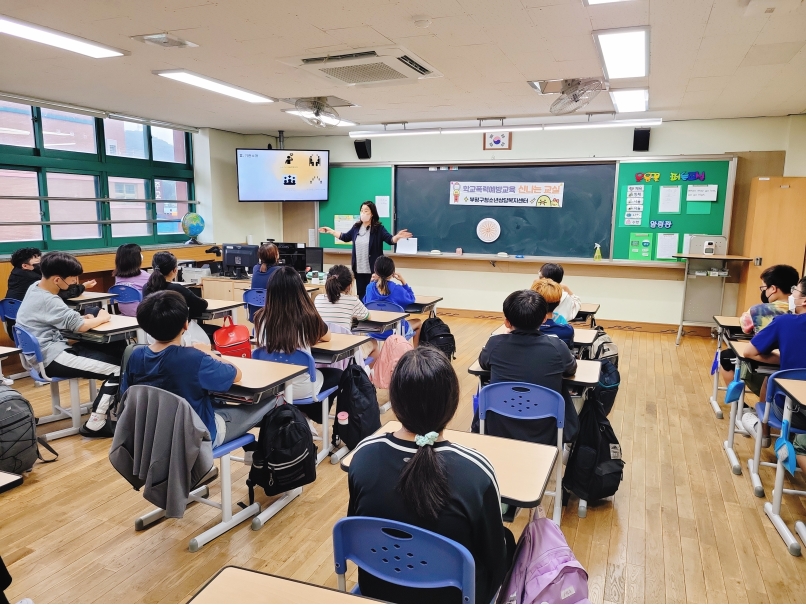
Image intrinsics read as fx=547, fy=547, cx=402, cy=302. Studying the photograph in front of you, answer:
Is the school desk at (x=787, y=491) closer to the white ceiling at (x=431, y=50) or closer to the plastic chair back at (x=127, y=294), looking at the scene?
the white ceiling at (x=431, y=50)

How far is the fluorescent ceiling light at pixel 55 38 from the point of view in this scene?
3.52 metres

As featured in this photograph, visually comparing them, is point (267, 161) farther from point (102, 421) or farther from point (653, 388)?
point (653, 388)

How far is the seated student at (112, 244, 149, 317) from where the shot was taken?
4.93 m

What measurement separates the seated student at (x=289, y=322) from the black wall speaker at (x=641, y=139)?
5.58 meters

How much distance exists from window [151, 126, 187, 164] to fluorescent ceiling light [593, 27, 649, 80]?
595 cm

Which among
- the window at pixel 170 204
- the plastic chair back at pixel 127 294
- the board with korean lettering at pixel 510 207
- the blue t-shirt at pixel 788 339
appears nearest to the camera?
the blue t-shirt at pixel 788 339

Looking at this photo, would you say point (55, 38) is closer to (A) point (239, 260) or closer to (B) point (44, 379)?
(B) point (44, 379)

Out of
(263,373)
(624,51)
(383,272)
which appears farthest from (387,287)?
(624,51)

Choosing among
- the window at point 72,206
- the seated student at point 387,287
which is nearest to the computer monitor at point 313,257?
the seated student at point 387,287

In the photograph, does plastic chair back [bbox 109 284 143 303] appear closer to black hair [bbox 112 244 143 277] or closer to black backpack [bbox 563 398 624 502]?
black hair [bbox 112 244 143 277]

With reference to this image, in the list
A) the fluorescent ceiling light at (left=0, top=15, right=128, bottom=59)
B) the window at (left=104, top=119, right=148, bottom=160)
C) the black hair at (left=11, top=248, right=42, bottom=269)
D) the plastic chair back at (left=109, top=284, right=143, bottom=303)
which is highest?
the fluorescent ceiling light at (left=0, top=15, right=128, bottom=59)

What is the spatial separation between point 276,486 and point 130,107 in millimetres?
5474

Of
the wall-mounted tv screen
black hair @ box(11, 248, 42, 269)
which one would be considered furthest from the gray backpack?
the wall-mounted tv screen

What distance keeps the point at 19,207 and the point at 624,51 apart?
6106mm
